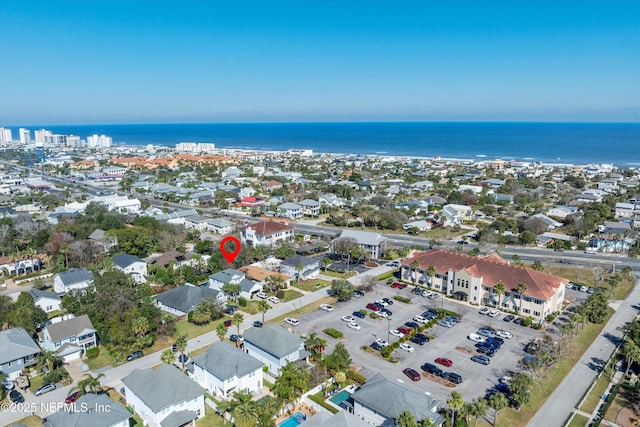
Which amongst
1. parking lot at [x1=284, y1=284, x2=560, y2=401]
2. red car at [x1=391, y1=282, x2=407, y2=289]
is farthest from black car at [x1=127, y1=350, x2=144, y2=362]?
red car at [x1=391, y1=282, x2=407, y2=289]

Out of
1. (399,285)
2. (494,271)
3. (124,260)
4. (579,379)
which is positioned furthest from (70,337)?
(494,271)

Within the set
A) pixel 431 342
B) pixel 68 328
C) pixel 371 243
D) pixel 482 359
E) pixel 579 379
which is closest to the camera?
pixel 579 379

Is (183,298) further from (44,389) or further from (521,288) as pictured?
(521,288)

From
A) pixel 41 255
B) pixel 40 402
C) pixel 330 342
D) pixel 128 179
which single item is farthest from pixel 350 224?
pixel 128 179

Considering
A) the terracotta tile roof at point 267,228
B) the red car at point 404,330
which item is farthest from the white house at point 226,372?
the terracotta tile roof at point 267,228

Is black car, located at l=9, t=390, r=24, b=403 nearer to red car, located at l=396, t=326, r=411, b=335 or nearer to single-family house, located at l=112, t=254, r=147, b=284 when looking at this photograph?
single-family house, located at l=112, t=254, r=147, b=284

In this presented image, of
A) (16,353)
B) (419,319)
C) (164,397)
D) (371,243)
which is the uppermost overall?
(371,243)

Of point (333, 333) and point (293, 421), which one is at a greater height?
point (333, 333)

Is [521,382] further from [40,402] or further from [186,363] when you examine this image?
[40,402]
